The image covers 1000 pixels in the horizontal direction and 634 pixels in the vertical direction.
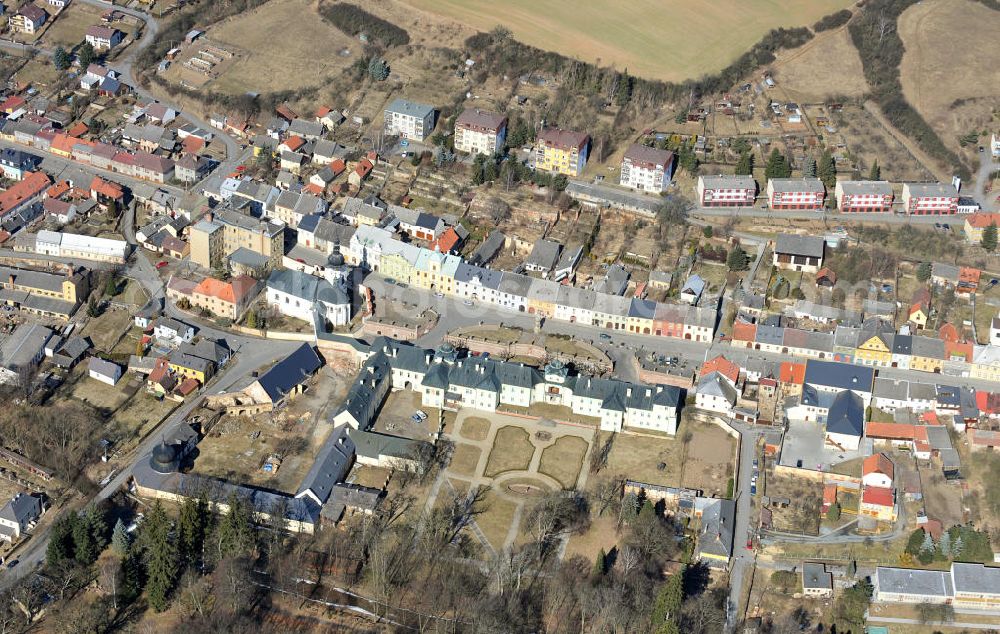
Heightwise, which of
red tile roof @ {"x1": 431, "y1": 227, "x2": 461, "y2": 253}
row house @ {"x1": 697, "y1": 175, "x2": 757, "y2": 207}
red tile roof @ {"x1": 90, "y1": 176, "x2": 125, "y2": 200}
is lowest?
red tile roof @ {"x1": 90, "y1": 176, "x2": 125, "y2": 200}

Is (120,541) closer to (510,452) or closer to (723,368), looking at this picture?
(510,452)

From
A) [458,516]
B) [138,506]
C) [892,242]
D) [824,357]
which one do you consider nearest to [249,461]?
[138,506]

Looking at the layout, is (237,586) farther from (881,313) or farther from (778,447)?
(881,313)

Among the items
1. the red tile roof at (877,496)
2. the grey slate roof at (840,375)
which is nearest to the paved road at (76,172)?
the grey slate roof at (840,375)

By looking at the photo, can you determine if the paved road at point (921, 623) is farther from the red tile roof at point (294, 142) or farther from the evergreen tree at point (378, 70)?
the evergreen tree at point (378, 70)

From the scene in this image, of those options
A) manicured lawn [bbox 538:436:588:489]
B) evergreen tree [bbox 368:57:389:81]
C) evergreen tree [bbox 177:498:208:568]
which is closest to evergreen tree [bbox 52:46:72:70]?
evergreen tree [bbox 368:57:389:81]

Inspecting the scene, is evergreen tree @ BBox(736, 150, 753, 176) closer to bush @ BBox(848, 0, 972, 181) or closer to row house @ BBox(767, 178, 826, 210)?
row house @ BBox(767, 178, 826, 210)

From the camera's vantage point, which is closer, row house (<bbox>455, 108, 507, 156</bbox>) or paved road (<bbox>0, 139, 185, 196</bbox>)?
paved road (<bbox>0, 139, 185, 196</bbox>)

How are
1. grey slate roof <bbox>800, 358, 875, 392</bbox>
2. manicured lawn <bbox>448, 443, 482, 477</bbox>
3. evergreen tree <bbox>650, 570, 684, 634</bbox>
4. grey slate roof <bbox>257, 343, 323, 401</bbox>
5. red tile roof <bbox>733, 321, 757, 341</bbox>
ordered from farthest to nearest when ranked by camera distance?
red tile roof <bbox>733, 321, 757, 341</bbox>
grey slate roof <bbox>800, 358, 875, 392</bbox>
grey slate roof <bbox>257, 343, 323, 401</bbox>
manicured lawn <bbox>448, 443, 482, 477</bbox>
evergreen tree <bbox>650, 570, 684, 634</bbox>
